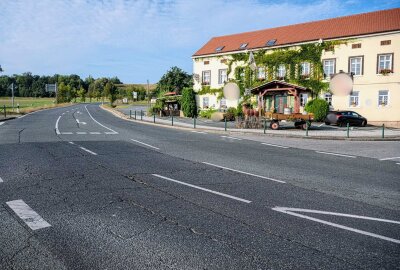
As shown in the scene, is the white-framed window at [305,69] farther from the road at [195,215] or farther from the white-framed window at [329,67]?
the road at [195,215]

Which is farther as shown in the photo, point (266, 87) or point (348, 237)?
point (266, 87)

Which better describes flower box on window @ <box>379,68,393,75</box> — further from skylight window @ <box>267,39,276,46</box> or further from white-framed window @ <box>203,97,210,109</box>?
white-framed window @ <box>203,97,210,109</box>

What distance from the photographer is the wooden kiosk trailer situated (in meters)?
24.5

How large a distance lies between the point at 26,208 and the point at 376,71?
3194 centimetres

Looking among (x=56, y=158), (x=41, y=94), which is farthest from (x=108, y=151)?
(x=41, y=94)

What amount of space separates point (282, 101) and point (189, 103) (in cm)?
1218

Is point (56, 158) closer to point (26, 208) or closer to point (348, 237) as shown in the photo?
point (26, 208)

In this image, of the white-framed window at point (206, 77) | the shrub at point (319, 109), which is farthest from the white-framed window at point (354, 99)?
the white-framed window at point (206, 77)

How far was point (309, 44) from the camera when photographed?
33.8m

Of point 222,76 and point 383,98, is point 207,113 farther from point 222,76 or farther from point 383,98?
point 383,98

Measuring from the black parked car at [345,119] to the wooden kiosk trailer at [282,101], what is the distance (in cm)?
319

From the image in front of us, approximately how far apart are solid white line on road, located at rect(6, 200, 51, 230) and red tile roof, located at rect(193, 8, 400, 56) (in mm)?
32267

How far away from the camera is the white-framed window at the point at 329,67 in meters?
32.7

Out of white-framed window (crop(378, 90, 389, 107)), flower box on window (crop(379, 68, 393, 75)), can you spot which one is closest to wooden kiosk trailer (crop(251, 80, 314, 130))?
white-framed window (crop(378, 90, 389, 107))
